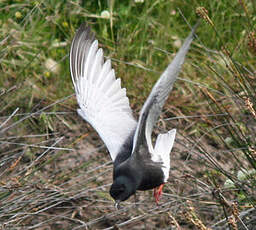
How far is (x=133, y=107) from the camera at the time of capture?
3355 mm

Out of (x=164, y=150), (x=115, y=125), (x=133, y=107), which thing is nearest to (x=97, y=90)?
(x=115, y=125)

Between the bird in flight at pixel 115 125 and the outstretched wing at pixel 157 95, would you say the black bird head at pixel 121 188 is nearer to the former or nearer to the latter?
the bird in flight at pixel 115 125

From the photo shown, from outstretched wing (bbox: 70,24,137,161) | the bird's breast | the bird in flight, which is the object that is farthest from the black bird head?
outstretched wing (bbox: 70,24,137,161)

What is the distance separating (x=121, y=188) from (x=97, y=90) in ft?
1.79

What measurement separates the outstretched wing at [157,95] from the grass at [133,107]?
270 millimetres

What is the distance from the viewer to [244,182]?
230 centimetres

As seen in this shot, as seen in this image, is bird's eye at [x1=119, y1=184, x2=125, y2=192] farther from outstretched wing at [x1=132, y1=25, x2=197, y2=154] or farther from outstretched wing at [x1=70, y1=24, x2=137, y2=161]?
outstretched wing at [x1=70, y1=24, x2=137, y2=161]

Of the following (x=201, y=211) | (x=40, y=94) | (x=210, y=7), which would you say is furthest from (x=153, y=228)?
(x=210, y=7)

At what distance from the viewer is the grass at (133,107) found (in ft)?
8.29

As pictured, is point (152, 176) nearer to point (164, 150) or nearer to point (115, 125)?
point (164, 150)

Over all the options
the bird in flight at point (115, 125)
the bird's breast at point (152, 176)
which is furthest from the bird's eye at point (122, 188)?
the bird's breast at point (152, 176)

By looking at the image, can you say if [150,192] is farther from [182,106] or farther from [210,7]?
[210,7]

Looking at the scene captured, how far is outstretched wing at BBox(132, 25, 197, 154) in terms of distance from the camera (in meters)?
Answer: 2.01

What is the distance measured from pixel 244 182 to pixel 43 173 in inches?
46.3
